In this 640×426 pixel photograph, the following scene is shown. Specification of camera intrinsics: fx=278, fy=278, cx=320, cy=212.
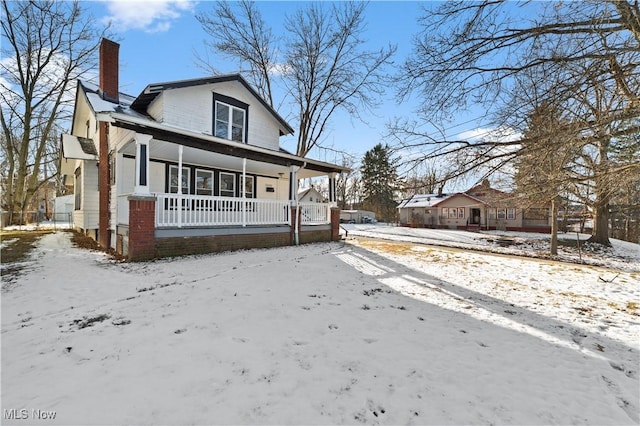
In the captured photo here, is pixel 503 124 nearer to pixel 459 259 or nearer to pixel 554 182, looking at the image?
pixel 554 182

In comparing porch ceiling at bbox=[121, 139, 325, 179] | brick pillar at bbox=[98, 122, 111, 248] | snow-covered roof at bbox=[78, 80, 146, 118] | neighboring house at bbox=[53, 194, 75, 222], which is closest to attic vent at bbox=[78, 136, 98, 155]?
brick pillar at bbox=[98, 122, 111, 248]

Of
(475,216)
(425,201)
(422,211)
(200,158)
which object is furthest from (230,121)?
(475,216)

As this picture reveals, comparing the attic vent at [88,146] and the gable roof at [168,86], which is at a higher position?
the gable roof at [168,86]

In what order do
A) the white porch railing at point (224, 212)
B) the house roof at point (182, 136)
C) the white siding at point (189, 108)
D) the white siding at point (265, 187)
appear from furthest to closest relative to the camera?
the white siding at point (265, 187) → the white siding at point (189, 108) → the white porch railing at point (224, 212) → the house roof at point (182, 136)

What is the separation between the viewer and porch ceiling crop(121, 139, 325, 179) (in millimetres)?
8914

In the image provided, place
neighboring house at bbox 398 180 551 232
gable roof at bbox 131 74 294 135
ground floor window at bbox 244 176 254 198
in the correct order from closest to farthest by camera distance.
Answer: gable roof at bbox 131 74 294 135
ground floor window at bbox 244 176 254 198
neighboring house at bbox 398 180 551 232

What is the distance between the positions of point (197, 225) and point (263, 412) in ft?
24.2

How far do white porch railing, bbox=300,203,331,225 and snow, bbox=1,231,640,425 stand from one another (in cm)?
615

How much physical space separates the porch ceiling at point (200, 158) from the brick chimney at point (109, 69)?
302 centimetres

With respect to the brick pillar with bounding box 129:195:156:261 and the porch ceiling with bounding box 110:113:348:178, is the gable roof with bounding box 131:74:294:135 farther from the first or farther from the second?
the brick pillar with bounding box 129:195:156:261

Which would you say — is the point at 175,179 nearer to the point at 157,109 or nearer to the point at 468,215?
the point at 157,109

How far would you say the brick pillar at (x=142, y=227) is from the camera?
23.5 feet

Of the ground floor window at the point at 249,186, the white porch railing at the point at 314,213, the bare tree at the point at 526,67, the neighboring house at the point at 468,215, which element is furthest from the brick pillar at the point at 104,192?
the neighboring house at the point at 468,215

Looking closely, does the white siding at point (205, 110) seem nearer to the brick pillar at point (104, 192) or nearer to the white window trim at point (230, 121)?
the white window trim at point (230, 121)
